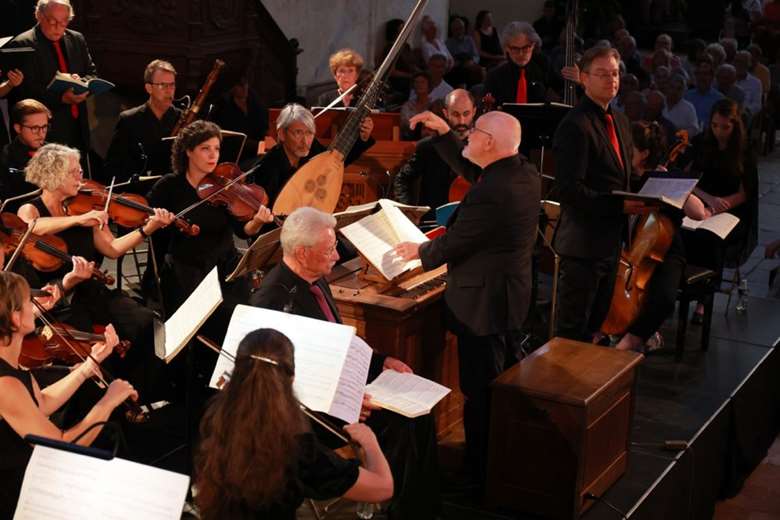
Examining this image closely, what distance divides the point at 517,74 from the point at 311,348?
398 cm

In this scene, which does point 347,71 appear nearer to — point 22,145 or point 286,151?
point 286,151

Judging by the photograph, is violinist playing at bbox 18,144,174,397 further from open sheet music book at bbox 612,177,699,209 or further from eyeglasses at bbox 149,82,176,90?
open sheet music book at bbox 612,177,699,209

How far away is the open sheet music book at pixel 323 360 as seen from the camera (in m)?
3.51

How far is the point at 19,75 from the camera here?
6426 millimetres

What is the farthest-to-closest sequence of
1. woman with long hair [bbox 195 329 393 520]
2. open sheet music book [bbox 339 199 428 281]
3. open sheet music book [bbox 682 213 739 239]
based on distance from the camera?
open sheet music book [bbox 682 213 739 239] < open sheet music book [bbox 339 199 428 281] < woman with long hair [bbox 195 329 393 520]

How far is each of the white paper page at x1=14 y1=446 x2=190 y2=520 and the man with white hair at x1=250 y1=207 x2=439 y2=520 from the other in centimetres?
129

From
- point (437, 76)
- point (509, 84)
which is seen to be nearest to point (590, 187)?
point (509, 84)

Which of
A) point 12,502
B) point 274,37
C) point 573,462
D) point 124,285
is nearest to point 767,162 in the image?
point 274,37

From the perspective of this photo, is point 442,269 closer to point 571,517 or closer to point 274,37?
point 571,517

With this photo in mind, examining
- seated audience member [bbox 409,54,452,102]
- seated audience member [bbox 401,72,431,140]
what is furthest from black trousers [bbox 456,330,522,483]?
seated audience member [bbox 409,54,452,102]

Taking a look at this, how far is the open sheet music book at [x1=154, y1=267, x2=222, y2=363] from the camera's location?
385 cm

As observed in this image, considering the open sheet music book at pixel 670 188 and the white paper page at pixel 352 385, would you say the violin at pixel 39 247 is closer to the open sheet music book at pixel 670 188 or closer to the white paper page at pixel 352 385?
the white paper page at pixel 352 385

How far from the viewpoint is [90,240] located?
5266mm

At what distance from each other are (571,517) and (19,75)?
4.10m
